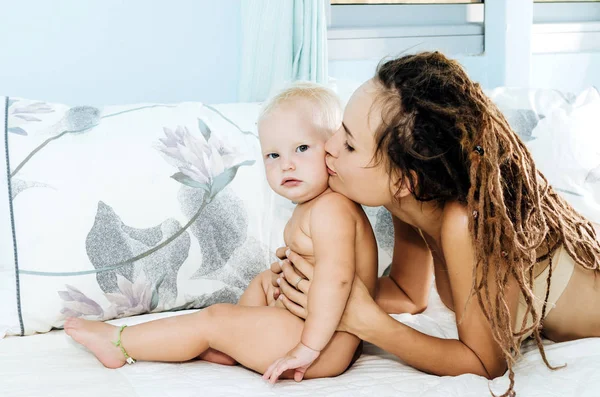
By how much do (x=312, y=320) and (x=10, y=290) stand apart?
24.3 inches

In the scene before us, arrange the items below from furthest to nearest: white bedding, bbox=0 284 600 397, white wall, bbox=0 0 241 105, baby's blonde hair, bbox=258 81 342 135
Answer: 1. white wall, bbox=0 0 241 105
2. baby's blonde hair, bbox=258 81 342 135
3. white bedding, bbox=0 284 600 397

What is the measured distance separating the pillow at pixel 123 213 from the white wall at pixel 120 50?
14.6 inches

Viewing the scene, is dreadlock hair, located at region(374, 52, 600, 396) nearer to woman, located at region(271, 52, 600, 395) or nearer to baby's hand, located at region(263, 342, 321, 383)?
woman, located at region(271, 52, 600, 395)

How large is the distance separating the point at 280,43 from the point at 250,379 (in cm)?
99

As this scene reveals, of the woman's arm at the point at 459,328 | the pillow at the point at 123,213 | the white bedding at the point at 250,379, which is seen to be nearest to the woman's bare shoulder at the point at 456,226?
the woman's arm at the point at 459,328

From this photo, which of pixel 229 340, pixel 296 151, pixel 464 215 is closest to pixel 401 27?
pixel 296 151

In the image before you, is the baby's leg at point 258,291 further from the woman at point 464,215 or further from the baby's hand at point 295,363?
the baby's hand at point 295,363

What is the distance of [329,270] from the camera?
3.76 ft

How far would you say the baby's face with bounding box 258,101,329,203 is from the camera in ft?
4.04

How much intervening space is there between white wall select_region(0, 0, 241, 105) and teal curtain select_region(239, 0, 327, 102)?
140 millimetres

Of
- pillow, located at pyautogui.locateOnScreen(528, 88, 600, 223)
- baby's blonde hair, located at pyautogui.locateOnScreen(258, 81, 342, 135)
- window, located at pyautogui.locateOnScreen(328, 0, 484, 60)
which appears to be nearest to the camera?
baby's blonde hair, located at pyautogui.locateOnScreen(258, 81, 342, 135)

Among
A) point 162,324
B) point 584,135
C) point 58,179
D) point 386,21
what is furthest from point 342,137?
point 386,21

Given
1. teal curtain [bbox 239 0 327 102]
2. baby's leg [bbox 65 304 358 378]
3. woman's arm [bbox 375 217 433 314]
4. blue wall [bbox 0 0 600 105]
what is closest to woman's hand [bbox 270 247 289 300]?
baby's leg [bbox 65 304 358 378]

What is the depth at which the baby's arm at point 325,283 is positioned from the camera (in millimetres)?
1119
